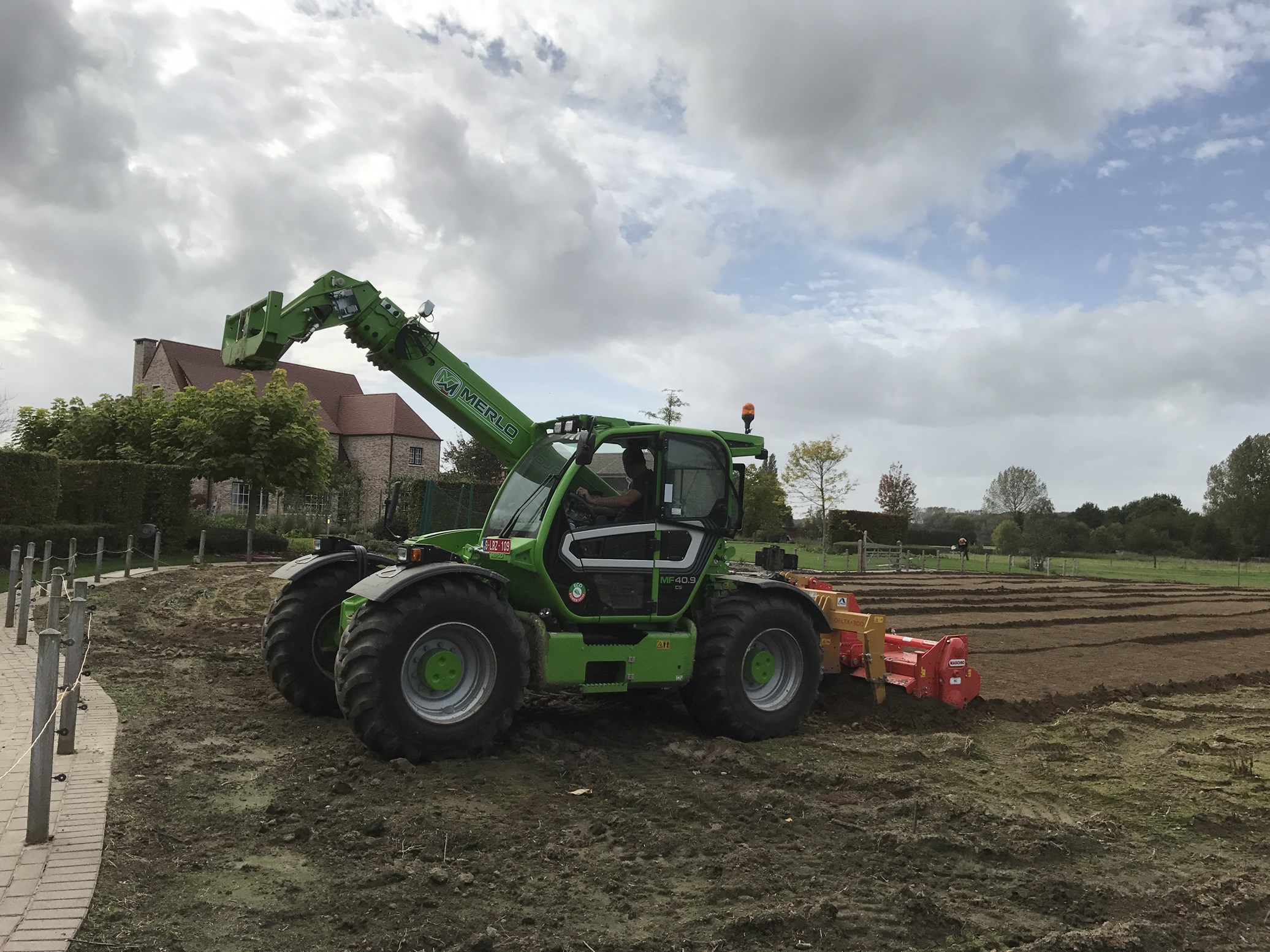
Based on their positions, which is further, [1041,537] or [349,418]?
[349,418]

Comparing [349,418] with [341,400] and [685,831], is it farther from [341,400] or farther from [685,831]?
[685,831]

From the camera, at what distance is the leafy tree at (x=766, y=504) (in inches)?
2127

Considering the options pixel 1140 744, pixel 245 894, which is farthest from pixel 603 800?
pixel 1140 744

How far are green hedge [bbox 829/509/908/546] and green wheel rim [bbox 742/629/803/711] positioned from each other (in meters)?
39.2

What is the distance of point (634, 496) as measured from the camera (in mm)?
7637

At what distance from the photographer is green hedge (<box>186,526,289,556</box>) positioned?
2722cm

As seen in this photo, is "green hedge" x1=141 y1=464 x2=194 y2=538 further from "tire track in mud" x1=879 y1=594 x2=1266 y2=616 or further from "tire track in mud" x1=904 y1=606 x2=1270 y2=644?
"tire track in mud" x1=904 y1=606 x2=1270 y2=644

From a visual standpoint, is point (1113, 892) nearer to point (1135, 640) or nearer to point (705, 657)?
point (705, 657)

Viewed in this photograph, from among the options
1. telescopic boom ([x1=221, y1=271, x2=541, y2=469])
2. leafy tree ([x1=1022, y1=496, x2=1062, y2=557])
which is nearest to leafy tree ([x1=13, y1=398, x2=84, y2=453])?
telescopic boom ([x1=221, y1=271, x2=541, y2=469])

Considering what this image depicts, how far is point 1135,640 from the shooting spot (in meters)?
16.4

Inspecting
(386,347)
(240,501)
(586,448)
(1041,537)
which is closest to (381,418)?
(240,501)

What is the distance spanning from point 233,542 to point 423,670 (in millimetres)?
22944

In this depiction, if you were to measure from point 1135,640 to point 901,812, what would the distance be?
12.4 m

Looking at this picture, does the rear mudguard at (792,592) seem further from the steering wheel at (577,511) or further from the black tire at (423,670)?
the black tire at (423,670)
